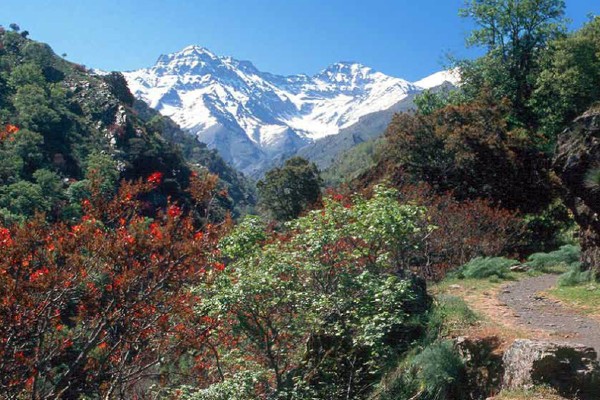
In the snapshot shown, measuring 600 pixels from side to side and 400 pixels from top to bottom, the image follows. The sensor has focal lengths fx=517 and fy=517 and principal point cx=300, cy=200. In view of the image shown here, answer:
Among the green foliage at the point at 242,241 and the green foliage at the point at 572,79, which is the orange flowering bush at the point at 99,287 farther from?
the green foliage at the point at 572,79

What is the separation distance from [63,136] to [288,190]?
36.9 metres

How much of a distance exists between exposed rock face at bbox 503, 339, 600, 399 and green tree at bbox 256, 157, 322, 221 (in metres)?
34.4

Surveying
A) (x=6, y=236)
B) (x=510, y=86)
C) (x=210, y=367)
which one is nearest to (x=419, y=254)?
(x=210, y=367)

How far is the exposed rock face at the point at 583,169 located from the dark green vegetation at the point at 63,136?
115 ft

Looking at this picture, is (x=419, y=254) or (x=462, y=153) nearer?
(x=419, y=254)

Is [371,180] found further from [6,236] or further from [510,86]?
[6,236]

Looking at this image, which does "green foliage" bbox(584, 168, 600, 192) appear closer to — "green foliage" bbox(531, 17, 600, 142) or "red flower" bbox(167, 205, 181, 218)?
"red flower" bbox(167, 205, 181, 218)

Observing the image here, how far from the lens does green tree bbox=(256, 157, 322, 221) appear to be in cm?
4069

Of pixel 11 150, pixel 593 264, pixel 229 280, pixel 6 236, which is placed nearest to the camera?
pixel 6 236

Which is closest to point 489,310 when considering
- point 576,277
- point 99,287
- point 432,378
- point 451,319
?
point 451,319

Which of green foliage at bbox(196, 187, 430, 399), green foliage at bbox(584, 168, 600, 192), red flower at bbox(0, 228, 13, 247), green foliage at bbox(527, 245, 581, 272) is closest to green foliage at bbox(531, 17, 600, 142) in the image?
green foliage at bbox(527, 245, 581, 272)

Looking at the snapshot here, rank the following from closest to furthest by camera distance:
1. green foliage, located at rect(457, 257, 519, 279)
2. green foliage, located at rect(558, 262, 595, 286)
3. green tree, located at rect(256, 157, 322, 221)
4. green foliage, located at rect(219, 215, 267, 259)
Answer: green foliage, located at rect(219, 215, 267, 259)
green foliage, located at rect(558, 262, 595, 286)
green foliage, located at rect(457, 257, 519, 279)
green tree, located at rect(256, 157, 322, 221)

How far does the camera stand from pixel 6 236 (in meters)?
5.35

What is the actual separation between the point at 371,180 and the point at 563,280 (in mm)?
17658
